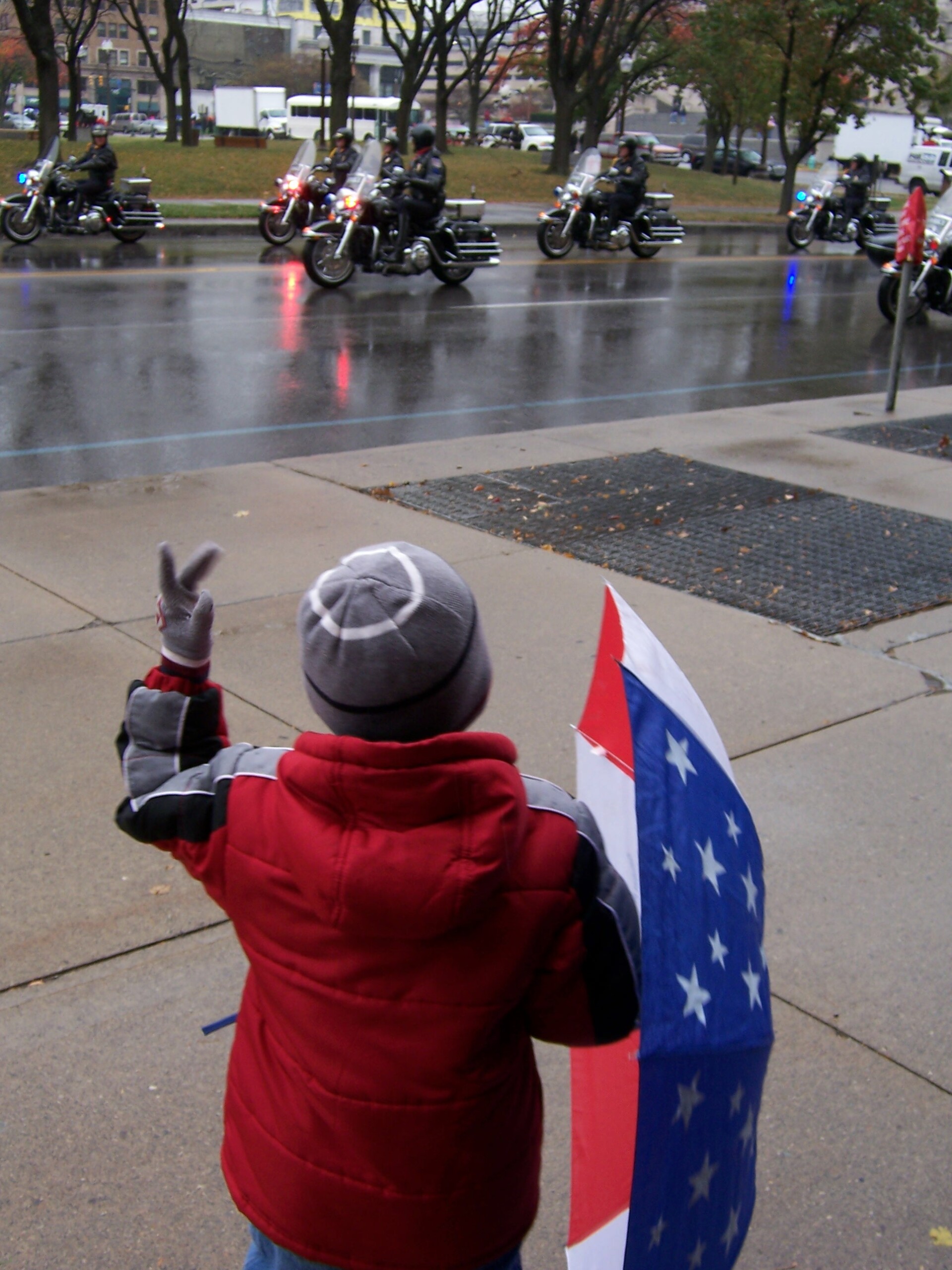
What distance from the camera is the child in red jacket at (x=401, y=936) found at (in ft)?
4.69

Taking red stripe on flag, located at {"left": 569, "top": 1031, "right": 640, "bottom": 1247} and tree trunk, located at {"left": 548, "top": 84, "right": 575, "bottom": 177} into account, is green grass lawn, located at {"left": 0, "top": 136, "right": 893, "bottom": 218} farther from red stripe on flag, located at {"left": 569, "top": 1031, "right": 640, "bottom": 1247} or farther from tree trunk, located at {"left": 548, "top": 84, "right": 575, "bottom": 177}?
red stripe on flag, located at {"left": 569, "top": 1031, "right": 640, "bottom": 1247}

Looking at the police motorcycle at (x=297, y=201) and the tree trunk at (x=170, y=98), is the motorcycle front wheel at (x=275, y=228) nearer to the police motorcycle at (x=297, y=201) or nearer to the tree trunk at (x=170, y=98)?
the police motorcycle at (x=297, y=201)

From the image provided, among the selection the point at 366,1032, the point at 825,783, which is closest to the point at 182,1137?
the point at 366,1032

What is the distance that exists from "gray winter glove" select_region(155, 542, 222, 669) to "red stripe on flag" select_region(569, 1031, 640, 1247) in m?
0.72

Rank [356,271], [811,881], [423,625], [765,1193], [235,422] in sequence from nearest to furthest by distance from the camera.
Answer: [423,625] < [765,1193] < [811,881] < [235,422] < [356,271]

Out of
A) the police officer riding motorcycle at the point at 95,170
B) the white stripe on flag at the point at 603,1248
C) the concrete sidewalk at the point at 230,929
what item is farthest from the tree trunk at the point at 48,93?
the white stripe on flag at the point at 603,1248

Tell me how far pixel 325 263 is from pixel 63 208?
21.4 ft

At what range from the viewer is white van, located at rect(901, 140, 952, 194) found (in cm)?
5981

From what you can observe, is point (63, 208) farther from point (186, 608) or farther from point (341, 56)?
point (186, 608)

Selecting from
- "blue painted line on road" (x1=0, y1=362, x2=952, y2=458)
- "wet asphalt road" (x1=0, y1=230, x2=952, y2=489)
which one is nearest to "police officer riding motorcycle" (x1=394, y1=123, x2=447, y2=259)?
"wet asphalt road" (x1=0, y1=230, x2=952, y2=489)

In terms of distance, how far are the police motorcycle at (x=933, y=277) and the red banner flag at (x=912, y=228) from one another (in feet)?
Answer: 18.1

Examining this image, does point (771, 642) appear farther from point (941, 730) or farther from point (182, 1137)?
point (182, 1137)

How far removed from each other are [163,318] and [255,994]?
12.6 metres

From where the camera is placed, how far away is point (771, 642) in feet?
17.6
